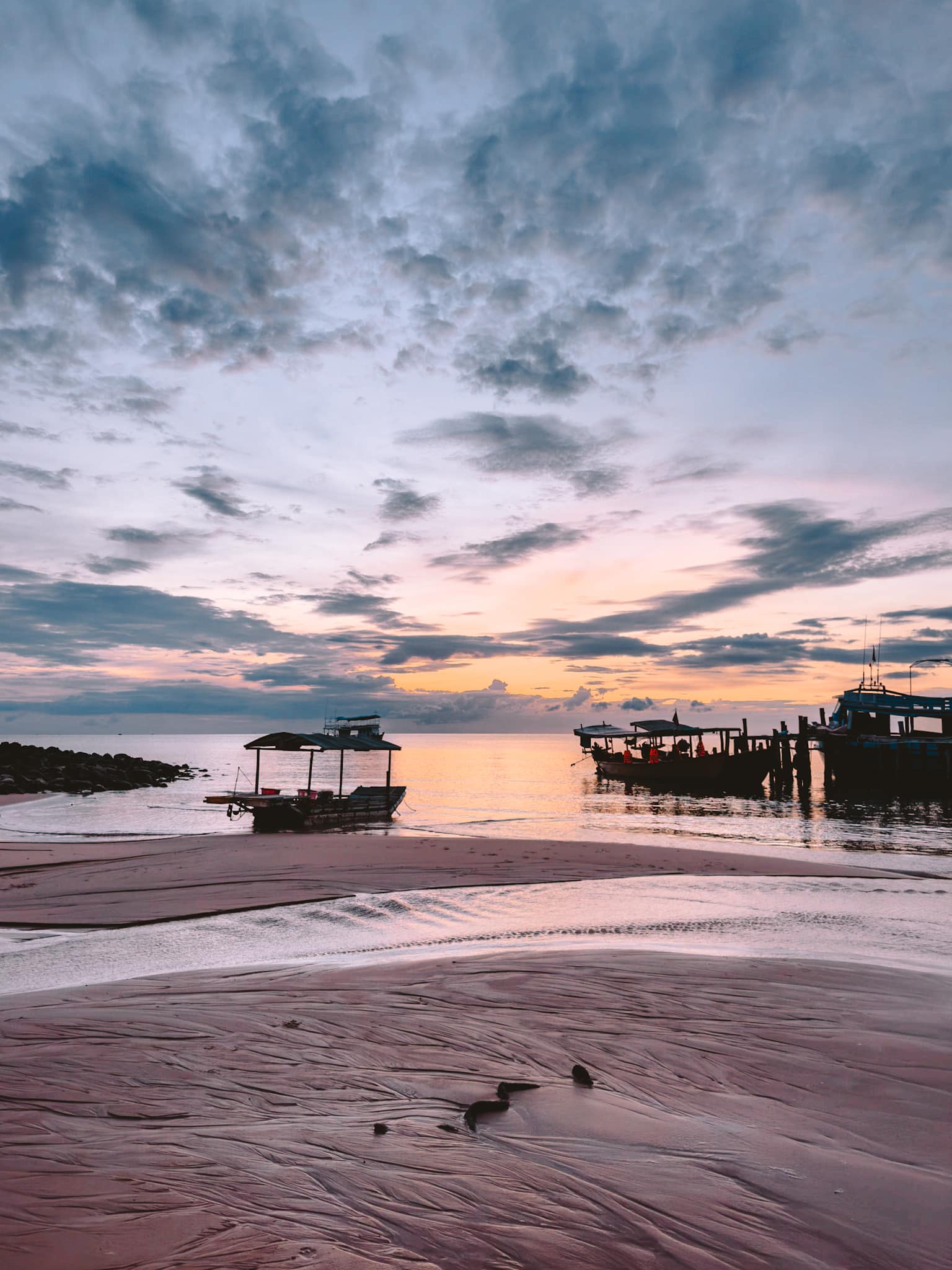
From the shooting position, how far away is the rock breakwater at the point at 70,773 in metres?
56.7

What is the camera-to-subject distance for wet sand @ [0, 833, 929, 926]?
47.8 feet

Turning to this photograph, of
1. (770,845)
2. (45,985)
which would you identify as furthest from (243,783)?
(45,985)

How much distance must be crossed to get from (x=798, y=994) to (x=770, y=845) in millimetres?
21881

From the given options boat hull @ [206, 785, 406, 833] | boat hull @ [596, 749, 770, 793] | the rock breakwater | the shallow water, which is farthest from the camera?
boat hull @ [596, 749, 770, 793]

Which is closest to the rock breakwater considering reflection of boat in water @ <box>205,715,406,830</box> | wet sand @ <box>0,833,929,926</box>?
reflection of boat in water @ <box>205,715,406,830</box>

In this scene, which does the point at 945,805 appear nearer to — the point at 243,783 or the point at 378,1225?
the point at 378,1225

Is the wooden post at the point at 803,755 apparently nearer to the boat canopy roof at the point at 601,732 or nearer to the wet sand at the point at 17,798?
the boat canopy roof at the point at 601,732

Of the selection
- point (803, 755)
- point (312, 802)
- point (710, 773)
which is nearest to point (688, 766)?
point (710, 773)

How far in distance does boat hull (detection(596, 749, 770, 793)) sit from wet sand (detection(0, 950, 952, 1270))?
52.9 meters

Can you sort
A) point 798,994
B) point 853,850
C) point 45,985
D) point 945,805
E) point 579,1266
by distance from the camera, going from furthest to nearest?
1. point 945,805
2. point 853,850
3. point 45,985
4. point 798,994
5. point 579,1266

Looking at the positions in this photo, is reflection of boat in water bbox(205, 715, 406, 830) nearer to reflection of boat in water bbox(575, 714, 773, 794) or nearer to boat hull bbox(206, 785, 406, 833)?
boat hull bbox(206, 785, 406, 833)

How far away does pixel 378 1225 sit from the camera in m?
3.89

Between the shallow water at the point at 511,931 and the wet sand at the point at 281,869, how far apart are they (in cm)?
113

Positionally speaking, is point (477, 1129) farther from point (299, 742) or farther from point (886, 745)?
point (886, 745)
